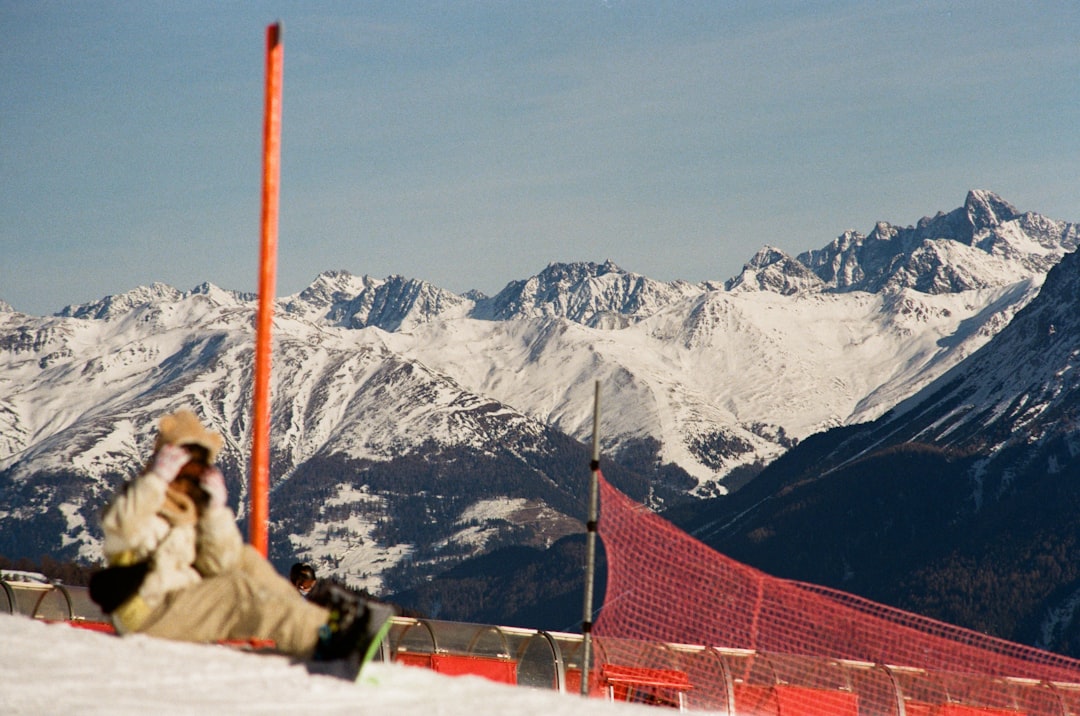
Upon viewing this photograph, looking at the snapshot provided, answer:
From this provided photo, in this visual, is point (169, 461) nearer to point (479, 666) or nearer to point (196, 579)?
point (196, 579)

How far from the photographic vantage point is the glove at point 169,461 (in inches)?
427

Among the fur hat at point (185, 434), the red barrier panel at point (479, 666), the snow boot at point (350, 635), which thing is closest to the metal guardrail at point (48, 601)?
the red barrier panel at point (479, 666)

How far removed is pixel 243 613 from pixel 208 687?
77 cm

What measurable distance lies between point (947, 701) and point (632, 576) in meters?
5.03

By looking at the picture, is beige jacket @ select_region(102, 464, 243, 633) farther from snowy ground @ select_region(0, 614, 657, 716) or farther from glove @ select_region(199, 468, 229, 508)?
snowy ground @ select_region(0, 614, 657, 716)

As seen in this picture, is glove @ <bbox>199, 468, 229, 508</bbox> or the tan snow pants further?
glove @ <bbox>199, 468, 229, 508</bbox>

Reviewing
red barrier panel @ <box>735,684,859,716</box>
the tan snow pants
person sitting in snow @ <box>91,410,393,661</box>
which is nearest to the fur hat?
person sitting in snow @ <box>91,410,393,661</box>

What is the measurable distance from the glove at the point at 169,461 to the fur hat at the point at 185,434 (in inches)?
2.1

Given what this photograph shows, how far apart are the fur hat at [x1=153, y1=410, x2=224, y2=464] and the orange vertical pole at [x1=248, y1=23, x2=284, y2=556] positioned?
2.19 ft

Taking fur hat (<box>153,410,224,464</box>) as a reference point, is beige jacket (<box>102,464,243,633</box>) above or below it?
below

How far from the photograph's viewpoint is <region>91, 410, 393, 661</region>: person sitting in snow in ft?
35.1

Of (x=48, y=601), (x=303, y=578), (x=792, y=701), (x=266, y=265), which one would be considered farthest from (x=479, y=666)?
(x=266, y=265)

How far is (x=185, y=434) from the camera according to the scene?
36.1ft

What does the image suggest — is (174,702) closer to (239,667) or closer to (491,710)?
(239,667)
